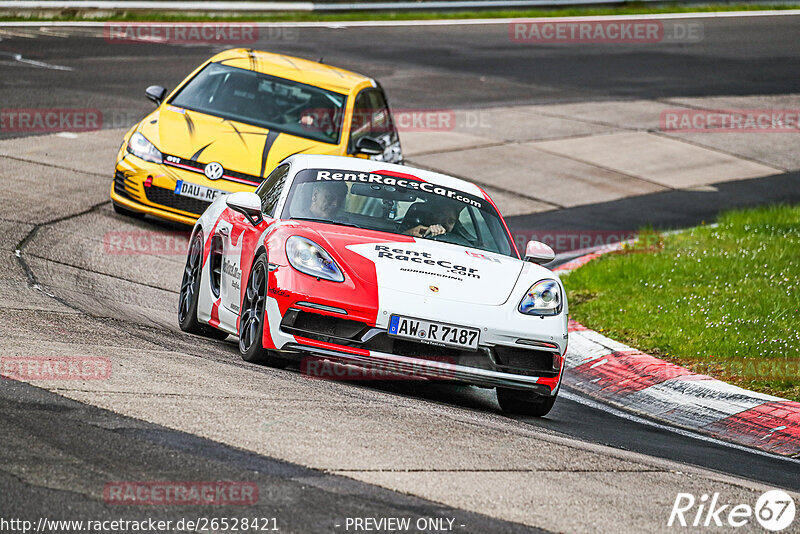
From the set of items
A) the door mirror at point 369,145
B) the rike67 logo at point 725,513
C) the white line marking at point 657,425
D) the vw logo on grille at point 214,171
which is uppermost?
the door mirror at point 369,145

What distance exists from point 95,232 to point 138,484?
7.42m

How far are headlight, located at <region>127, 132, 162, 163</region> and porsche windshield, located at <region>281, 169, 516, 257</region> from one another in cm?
414

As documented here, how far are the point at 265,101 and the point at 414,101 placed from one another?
30.5ft

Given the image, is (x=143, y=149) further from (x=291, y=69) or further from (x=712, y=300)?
(x=712, y=300)

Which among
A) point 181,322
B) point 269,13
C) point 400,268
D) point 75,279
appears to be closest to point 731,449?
point 400,268

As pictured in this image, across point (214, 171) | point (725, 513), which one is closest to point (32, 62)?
point (214, 171)

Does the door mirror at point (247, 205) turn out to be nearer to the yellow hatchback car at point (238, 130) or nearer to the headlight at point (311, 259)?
the headlight at point (311, 259)

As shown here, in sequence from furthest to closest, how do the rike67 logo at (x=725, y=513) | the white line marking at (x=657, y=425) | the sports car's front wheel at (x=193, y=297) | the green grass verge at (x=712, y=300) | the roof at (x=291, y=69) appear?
the roof at (x=291, y=69)
the green grass verge at (x=712, y=300)
the sports car's front wheel at (x=193, y=297)
the white line marking at (x=657, y=425)
the rike67 logo at (x=725, y=513)

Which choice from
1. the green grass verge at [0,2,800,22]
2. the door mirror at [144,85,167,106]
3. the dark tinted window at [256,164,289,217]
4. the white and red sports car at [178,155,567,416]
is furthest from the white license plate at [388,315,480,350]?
the green grass verge at [0,2,800,22]

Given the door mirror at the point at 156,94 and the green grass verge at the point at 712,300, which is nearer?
the green grass verge at the point at 712,300

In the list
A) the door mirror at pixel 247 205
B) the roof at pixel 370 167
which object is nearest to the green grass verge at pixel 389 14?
the roof at pixel 370 167

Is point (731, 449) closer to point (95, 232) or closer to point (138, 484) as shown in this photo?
point (138, 484)

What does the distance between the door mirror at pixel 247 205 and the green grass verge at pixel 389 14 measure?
20472 mm

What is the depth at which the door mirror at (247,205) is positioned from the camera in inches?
324
